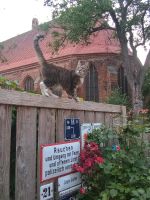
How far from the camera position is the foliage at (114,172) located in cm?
287

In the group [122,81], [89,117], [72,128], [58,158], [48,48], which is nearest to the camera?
[58,158]

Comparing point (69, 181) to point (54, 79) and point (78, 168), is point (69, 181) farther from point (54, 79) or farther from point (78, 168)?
point (54, 79)

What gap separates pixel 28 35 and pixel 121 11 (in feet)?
73.1

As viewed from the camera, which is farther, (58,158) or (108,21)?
(108,21)

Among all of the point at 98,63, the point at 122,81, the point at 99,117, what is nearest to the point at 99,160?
the point at 99,117

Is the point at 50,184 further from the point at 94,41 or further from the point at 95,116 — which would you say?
the point at 94,41

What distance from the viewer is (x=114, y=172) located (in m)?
3.10

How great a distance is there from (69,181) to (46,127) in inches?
24.7

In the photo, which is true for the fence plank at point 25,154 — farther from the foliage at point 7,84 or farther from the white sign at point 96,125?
the white sign at point 96,125

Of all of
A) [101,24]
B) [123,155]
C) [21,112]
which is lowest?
[123,155]

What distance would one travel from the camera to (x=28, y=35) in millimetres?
41062

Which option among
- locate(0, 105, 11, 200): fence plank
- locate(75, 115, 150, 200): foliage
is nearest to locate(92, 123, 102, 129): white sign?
locate(75, 115, 150, 200): foliage

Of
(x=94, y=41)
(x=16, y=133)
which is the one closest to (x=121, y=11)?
(x=94, y=41)

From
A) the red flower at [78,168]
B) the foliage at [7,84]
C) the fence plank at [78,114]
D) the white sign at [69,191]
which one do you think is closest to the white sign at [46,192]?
the white sign at [69,191]
